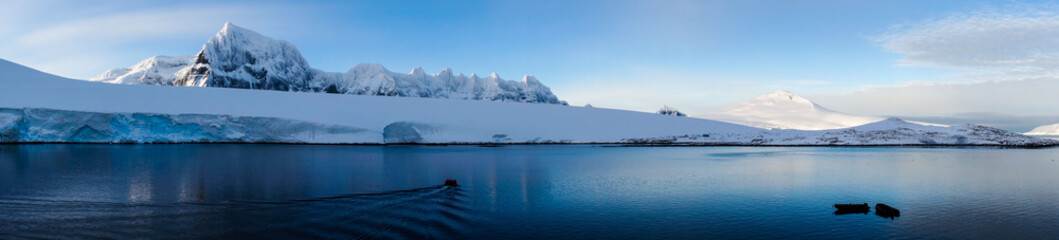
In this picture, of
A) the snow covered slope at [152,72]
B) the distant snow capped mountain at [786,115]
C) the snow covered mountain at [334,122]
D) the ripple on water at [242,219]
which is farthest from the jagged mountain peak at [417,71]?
the ripple on water at [242,219]

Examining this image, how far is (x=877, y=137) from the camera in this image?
134ft

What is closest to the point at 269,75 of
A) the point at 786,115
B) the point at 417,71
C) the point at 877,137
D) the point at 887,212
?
the point at 417,71

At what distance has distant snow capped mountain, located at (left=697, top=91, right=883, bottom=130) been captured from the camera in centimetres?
5088

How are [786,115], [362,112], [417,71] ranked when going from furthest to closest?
[417,71] < [786,115] < [362,112]

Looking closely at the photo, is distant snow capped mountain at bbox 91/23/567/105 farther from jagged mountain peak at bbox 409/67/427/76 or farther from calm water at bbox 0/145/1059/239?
calm water at bbox 0/145/1059/239

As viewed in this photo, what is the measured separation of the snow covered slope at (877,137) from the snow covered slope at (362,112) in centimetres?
178

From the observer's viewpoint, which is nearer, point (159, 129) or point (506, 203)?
point (506, 203)

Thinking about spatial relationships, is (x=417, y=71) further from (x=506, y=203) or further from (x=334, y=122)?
(x=506, y=203)

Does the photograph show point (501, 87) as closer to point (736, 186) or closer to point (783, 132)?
point (783, 132)

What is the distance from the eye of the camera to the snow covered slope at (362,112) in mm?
31797

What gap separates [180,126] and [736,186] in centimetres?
3253

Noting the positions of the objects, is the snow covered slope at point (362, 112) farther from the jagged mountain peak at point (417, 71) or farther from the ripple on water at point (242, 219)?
the jagged mountain peak at point (417, 71)

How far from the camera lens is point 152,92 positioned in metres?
35.4

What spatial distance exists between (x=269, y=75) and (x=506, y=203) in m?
109
